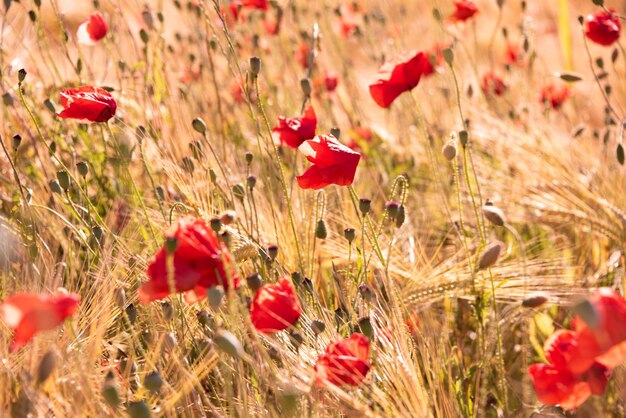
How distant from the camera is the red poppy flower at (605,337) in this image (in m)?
0.87

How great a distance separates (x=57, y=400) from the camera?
0.97m

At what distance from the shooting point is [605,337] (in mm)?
864

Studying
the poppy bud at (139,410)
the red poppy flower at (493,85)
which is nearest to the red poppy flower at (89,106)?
the poppy bud at (139,410)

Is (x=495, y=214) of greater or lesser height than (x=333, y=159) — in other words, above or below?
below

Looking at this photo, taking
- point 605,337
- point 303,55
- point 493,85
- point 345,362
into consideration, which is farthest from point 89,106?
point 493,85

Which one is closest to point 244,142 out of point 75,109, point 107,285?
point 75,109

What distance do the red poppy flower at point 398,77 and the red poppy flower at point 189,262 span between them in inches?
23.5

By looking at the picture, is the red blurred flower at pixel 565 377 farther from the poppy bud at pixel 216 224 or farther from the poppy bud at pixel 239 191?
the poppy bud at pixel 239 191

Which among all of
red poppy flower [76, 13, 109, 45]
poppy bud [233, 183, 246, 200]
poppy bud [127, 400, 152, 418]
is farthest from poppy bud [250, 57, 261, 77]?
poppy bud [127, 400, 152, 418]

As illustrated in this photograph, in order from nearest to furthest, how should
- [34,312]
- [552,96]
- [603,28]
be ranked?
1. [34,312]
2. [603,28]
3. [552,96]

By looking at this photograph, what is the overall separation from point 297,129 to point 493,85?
50.2 inches

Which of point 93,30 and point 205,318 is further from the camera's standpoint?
point 93,30

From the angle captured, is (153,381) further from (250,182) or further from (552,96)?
(552,96)

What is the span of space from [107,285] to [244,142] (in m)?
1.20
